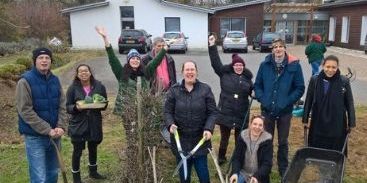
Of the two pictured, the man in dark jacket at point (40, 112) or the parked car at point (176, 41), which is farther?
the parked car at point (176, 41)

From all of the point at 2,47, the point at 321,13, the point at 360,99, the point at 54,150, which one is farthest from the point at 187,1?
the point at 54,150

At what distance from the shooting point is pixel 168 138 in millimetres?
4992

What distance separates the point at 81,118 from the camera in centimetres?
490

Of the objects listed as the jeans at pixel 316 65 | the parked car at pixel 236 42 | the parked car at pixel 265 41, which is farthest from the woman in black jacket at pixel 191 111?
the parked car at pixel 265 41

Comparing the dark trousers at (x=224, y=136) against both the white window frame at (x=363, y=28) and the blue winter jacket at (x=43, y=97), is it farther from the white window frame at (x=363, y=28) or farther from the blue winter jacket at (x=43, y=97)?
the white window frame at (x=363, y=28)

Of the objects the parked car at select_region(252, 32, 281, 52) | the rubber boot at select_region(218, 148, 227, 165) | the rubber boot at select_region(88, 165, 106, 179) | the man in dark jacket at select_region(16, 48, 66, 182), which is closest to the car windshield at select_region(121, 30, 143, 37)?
the parked car at select_region(252, 32, 281, 52)

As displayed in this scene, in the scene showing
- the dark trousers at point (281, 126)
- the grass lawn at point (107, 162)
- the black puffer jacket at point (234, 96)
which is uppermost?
the black puffer jacket at point (234, 96)

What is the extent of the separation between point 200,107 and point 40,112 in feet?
5.27

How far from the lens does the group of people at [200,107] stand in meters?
4.30

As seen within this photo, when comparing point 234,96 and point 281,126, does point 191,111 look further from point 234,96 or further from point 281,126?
point 281,126

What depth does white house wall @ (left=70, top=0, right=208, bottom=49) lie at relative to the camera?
98.5 feet

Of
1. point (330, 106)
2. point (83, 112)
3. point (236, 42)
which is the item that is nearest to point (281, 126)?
point (330, 106)

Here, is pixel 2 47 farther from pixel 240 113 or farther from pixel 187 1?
pixel 187 1

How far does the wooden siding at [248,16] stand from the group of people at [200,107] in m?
28.8
